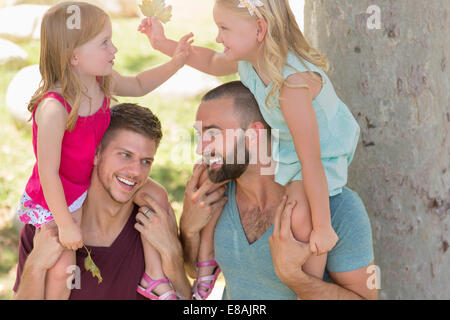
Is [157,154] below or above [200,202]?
below

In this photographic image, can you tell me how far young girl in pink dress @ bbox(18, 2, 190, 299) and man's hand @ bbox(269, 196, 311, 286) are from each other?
622 millimetres

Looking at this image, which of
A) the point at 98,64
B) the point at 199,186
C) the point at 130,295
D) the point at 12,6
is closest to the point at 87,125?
the point at 98,64

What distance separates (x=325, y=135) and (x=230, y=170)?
0.49 meters

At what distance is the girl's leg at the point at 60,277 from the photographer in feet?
8.96

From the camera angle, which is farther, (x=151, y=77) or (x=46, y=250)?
(x=151, y=77)

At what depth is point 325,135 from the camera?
2.57 meters

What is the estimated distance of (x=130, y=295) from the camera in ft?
9.74

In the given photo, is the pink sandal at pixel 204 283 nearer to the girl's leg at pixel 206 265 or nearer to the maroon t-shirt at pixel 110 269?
the girl's leg at pixel 206 265

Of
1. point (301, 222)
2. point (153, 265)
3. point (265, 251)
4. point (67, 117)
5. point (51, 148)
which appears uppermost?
point (67, 117)

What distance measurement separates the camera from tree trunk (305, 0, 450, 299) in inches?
104

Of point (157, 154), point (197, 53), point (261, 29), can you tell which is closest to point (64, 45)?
point (197, 53)

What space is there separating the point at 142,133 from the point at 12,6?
22.2 ft

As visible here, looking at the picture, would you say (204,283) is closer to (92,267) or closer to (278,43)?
(92,267)
